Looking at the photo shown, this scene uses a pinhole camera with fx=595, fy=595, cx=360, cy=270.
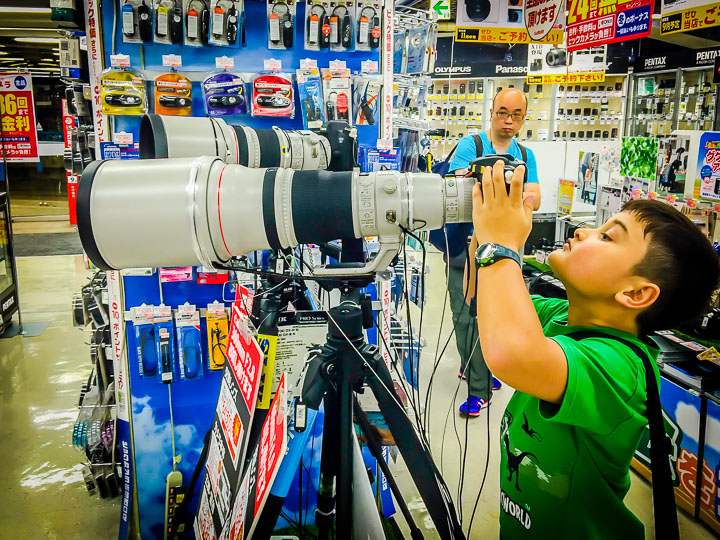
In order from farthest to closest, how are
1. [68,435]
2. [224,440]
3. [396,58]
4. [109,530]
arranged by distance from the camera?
[68,435], [396,58], [109,530], [224,440]

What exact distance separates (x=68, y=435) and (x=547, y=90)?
7.61 m

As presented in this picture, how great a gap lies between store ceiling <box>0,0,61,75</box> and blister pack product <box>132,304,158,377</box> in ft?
11.5

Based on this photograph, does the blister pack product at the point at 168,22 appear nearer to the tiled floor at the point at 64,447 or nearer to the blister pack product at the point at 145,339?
the blister pack product at the point at 145,339

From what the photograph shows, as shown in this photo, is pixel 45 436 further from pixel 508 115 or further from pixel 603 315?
pixel 603 315

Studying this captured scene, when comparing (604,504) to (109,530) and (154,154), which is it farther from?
(109,530)

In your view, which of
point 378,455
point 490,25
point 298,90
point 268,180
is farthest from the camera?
point 490,25

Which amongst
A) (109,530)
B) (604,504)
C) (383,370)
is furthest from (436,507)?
(109,530)

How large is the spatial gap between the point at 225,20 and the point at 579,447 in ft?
5.96

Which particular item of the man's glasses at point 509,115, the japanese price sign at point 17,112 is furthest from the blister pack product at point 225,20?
the japanese price sign at point 17,112

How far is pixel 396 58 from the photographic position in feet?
9.53

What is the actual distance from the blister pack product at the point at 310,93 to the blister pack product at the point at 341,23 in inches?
5.3

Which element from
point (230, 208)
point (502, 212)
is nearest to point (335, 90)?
point (230, 208)

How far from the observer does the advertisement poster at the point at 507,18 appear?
16.6ft

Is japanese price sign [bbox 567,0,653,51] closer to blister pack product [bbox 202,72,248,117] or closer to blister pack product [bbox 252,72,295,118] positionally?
blister pack product [bbox 252,72,295,118]
